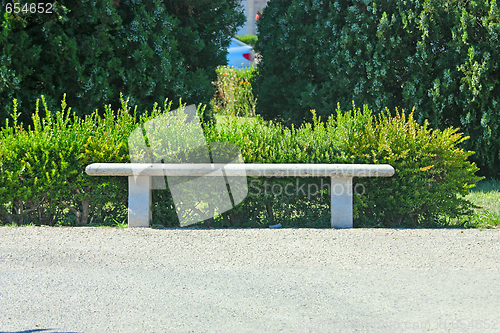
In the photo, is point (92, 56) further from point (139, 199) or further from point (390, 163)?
point (390, 163)

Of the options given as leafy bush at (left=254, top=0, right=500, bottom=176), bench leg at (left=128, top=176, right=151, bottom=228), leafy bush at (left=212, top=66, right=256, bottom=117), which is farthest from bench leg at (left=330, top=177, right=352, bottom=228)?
leafy bush at (left=212, top=66, right=256, bottom=117)

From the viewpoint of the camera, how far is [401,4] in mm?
8031

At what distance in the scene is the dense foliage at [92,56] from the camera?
23.9 feet

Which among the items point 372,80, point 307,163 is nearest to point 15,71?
point 307,163

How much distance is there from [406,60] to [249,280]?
5478mm

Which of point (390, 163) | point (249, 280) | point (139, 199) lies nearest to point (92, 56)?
point (139, 199)

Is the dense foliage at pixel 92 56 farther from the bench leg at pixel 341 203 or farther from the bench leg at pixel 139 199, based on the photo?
the bench leg at pixel 341 203

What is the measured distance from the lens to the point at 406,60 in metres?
8.11

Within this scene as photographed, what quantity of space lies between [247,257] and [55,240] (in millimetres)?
1928

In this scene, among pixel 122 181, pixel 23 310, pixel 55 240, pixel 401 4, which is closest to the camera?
pixel 23 310

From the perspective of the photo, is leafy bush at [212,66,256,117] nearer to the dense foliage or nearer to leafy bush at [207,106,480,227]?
the dense foliage

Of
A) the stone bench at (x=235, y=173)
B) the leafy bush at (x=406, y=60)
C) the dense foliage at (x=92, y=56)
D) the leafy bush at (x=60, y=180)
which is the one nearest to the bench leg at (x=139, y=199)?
the stone bench at (x=235, y=173)

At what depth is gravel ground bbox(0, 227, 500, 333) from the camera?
3252mm

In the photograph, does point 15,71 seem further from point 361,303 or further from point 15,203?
point 361,303
